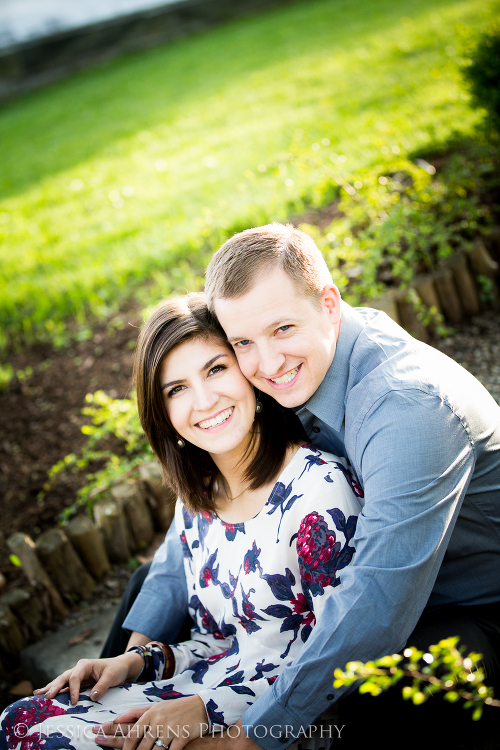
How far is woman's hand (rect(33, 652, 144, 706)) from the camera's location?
204 cm

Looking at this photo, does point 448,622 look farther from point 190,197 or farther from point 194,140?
point 194,140

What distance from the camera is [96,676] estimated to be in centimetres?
212

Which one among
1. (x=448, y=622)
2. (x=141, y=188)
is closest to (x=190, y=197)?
(x=141, y=188)

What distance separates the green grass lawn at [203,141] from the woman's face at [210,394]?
1.76 metres

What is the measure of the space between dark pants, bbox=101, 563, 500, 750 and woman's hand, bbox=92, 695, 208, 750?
0.44 m

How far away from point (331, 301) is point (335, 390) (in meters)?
0.31

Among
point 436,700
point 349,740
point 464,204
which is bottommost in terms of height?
point 349,740

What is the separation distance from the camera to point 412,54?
830cm

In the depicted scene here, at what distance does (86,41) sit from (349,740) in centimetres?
1686

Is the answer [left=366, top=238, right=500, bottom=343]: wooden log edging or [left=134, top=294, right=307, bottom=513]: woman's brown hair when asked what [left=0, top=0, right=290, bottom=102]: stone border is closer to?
[left=366, top=238, right=500, bottom=343]: wooden log edging

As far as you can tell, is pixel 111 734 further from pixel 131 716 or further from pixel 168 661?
pixel 168 661

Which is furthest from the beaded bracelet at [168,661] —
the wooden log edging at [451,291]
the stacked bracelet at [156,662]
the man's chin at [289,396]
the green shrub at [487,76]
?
the green shrub at [487,76]

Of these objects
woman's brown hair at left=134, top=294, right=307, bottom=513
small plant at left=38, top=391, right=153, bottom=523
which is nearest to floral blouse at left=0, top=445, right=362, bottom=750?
woman's brown hair at left=134, top=294, right=307, bottom=513

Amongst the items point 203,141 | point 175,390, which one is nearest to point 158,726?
point 175,390
